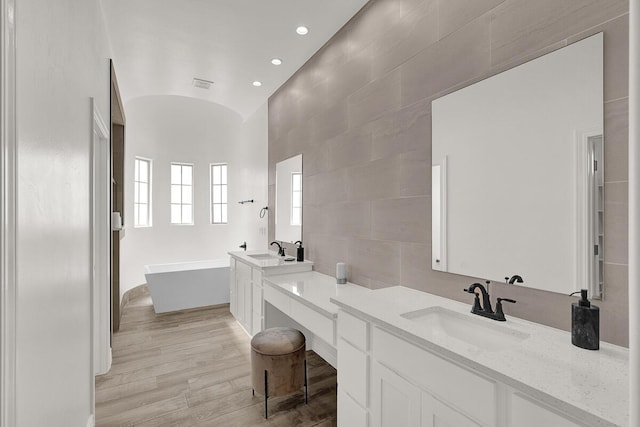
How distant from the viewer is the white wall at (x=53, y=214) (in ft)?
3.20

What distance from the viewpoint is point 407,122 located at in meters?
2.09

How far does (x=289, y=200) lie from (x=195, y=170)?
300cm

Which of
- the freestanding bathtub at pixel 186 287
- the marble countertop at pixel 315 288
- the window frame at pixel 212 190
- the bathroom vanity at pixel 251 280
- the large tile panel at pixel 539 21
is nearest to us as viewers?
the large tile panel at pixel 539 21

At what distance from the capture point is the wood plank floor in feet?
7.11

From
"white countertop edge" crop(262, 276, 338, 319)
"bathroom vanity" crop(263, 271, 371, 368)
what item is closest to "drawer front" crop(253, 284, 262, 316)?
"bathroom vanity" crop(263, 271, 371, 368)

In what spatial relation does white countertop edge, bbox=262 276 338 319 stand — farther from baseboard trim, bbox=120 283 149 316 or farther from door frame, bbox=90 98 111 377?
baseboard trim, bbox=120 283 149 316

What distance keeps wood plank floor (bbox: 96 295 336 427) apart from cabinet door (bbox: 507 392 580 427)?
57.9 inches

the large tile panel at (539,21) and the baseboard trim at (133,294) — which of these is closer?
the large tile panel at (539,21)

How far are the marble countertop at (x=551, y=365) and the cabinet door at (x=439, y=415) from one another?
20 centimetres

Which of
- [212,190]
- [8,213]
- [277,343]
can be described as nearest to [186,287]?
[212,190]

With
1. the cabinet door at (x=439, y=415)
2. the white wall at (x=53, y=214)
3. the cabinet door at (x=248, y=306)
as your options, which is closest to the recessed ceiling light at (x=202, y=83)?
the white wall at (x=53, y=214)

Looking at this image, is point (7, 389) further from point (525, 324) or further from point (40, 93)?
point (525, 324)

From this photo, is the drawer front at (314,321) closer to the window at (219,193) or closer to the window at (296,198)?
the window at (296,198)

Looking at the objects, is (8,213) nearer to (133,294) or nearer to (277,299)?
(277,299)
